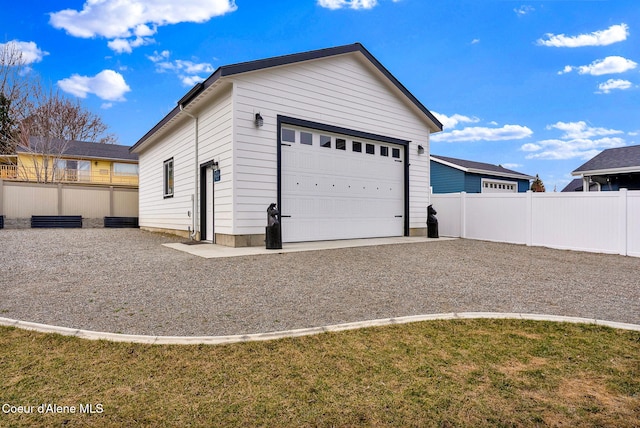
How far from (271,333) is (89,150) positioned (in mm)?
27507

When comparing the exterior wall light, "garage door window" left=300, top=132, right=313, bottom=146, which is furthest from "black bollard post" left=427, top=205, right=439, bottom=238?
the exterior wall light

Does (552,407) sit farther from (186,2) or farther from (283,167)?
(186,2)

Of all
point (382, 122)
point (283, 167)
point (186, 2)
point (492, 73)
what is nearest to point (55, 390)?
point (283, 167)

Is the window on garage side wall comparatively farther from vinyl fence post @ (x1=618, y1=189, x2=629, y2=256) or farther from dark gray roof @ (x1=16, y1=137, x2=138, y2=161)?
dark gray roof @ (x1=16, y1=137, x2=138, y2=161)

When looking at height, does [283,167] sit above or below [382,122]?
below

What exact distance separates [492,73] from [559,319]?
1311 cm

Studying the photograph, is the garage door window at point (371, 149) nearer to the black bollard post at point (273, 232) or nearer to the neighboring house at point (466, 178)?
the black bollard post at point (273, 232)

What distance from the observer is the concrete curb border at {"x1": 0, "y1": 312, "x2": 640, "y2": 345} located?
2.92 metres

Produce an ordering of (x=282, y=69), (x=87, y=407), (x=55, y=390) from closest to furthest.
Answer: (x=87, y=407) → (x=55, y=390) → (x=282, y=69)

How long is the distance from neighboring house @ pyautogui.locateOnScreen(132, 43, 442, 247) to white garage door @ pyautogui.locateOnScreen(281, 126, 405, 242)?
3cm

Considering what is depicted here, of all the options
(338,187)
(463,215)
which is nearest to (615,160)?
(463,215)

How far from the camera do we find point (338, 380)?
230 centimetres

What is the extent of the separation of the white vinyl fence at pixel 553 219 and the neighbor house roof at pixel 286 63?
3.34 m

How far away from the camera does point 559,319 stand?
11.8 feet
